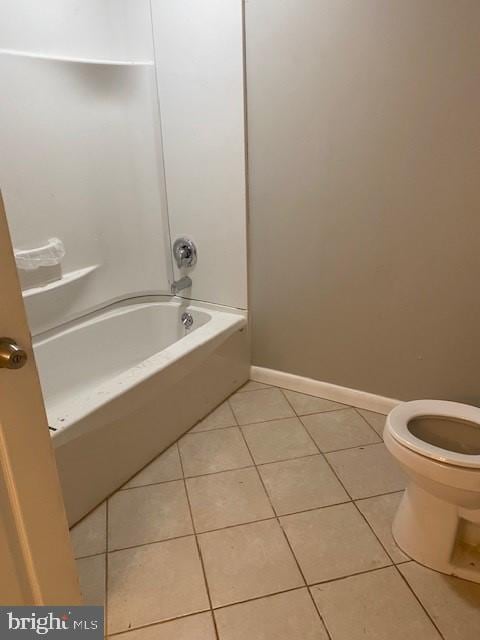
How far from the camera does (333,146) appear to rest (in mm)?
1993

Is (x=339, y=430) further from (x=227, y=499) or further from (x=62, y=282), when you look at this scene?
(x=62, y=282)

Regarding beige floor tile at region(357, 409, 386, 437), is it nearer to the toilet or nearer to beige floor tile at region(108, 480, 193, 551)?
the toilet

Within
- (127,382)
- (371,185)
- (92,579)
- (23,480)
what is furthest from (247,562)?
(371,185)

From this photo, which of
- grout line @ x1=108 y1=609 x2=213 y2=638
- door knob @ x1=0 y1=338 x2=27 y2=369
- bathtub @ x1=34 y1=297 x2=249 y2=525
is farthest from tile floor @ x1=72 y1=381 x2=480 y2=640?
door knob @ x1=0 y1=338 x2=27 y2=369

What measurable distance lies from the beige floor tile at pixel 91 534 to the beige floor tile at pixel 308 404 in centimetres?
104

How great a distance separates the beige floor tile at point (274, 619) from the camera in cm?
127

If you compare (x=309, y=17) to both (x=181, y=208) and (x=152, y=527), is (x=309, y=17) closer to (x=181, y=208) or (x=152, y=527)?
(x=181, y=208)

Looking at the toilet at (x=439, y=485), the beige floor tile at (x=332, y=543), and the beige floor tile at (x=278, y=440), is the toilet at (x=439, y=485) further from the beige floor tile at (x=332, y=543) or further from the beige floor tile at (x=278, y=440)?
the beige floor tile at (x=278, y=440)

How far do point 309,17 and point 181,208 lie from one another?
1.03 meters

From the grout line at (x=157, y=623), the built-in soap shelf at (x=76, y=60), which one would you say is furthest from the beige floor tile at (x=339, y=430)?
the built-in soap shelf at (x=76, y=60)

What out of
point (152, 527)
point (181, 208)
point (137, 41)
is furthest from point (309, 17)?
point (152, 527)

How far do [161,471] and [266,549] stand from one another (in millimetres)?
576

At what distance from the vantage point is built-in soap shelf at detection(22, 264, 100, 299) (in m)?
2.10

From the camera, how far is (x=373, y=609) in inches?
52.4
